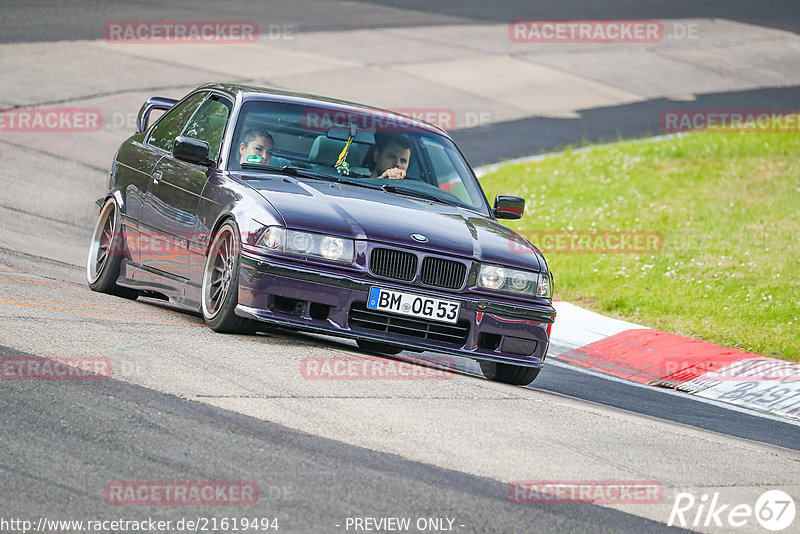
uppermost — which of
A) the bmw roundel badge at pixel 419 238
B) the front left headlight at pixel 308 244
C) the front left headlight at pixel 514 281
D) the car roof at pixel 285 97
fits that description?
the car roof at pixel 285 97

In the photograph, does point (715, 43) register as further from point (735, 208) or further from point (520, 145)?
point (735, 208)

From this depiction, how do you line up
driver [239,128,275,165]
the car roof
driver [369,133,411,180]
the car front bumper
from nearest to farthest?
1. the car front bumper
2. driver [239,128,275,165]
3. driver [369,133,411,180]
4. the car roof

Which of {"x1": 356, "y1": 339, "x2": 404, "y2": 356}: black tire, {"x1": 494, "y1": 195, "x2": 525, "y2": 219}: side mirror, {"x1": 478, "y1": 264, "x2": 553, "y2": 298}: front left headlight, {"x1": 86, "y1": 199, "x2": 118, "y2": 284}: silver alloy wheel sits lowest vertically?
{"x1": 356, "y1": 339, "x2": 404, "y2": 356}: black tire

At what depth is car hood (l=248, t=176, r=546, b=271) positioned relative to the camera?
7.58 meters

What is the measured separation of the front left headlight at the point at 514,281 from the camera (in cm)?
780

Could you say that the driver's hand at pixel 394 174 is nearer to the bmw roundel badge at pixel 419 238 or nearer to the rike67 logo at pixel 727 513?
the bmw roundel badge at pixel 419 238

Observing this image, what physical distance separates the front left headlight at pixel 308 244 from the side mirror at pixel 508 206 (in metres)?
1.97

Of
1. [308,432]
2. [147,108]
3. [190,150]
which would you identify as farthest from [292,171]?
[308,432]

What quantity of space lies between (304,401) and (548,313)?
7.59ft

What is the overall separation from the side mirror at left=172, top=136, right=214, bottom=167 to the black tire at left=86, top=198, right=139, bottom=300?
1.33m

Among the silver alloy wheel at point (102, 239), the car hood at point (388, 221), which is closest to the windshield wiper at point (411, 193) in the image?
the car hood at point (388, 221)

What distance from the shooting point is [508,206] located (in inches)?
363

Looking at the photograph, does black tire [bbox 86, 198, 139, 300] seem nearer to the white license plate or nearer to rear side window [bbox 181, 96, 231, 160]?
rear side window [bbox 181, 96, 231, 160]

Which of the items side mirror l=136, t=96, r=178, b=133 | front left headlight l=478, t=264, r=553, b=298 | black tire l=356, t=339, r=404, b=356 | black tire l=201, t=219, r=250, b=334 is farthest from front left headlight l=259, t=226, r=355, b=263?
side mirror l=136, t=96, r=178, b=133
